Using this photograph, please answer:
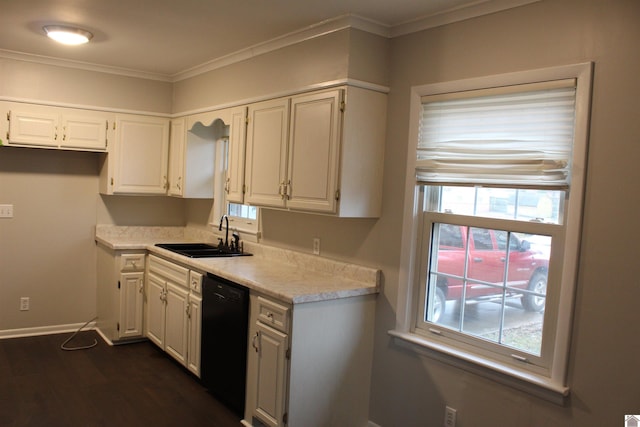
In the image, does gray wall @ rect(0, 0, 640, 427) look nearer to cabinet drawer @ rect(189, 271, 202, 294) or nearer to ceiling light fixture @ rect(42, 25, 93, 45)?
cabinet drawer @ rect(189, 271, 202, 294)

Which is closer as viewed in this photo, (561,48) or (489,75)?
(561,48)

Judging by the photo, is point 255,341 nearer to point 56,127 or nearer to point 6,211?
point 56,127

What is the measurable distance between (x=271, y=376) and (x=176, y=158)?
260cm

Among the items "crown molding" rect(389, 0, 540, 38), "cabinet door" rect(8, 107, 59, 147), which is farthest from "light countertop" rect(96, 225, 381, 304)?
"crown molding" rect(389, 0, 540, 38)

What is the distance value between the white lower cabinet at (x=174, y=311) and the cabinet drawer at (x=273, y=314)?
809 mm

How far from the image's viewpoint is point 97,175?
4941 mm

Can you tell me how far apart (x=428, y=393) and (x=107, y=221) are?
11.6 feet

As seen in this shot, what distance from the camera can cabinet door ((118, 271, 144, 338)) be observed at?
14.6 ft

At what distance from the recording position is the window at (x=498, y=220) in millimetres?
2256

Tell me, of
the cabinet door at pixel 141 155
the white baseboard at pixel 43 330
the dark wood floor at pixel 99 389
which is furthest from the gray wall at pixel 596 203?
the white baseboard at pixel 43 330

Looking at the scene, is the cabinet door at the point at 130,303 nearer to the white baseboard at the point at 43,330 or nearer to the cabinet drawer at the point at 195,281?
the white baseboard at the point at 43,330

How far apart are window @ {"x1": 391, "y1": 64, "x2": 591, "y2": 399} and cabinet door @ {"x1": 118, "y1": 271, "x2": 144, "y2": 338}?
8.29ft

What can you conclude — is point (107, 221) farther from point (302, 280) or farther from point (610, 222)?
point (610, 222)

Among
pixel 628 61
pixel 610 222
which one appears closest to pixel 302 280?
pixel 610 222
